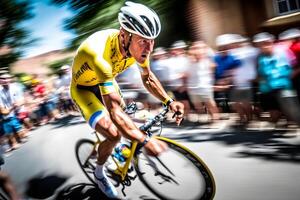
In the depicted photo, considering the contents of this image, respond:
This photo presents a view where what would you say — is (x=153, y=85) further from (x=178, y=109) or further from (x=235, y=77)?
(x=235, y=77)

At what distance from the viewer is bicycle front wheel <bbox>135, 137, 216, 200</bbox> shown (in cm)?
177

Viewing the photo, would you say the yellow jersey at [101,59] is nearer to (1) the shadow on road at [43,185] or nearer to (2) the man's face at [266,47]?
(1) the shadow on road at [43,185]

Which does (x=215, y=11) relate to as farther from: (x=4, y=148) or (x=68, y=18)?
(x=4, y=148)

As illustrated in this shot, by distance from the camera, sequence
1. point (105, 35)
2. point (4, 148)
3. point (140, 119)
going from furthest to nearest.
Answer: point (4, 148)
point (140, 119)
point (105, 35)

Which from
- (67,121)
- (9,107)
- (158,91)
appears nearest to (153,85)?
(158,91)

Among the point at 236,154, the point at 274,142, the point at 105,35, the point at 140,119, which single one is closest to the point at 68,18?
the point at 105,35

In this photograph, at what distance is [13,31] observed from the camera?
1.96 metres

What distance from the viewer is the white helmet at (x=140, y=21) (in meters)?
1.65

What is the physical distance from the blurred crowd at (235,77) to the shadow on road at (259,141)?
0.29 ft

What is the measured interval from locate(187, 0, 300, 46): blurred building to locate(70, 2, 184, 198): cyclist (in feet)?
1.30

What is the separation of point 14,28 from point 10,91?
40cm

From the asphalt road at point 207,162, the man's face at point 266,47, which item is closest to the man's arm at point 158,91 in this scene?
the asphalt road at point 207,162

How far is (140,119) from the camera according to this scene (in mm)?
1916

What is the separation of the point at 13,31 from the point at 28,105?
48cm
